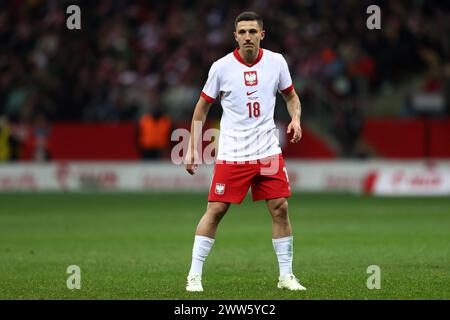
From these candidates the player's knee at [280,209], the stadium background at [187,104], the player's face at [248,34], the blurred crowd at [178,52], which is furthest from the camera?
the blurred crowd at [178,52]

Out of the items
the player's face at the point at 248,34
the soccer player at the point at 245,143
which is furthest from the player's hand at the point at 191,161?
the player's face at the point at 248,34

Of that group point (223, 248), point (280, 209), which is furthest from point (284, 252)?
point (223, 248)

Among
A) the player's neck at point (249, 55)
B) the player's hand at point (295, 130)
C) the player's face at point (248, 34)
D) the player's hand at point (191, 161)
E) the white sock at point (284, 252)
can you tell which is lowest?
the white sock at point (284, 252)

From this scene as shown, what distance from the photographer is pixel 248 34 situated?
9.58 m

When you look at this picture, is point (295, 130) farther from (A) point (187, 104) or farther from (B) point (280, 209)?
(A) point (187, 104)

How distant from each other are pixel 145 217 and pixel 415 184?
8427mm

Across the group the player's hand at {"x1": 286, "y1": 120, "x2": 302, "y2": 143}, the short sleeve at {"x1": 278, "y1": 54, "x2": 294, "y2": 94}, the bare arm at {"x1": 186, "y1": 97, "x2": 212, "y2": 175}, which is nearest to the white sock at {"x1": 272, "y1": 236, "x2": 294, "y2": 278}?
the player's hand at {"x1": 286, "y1": 120, "x2": 302, "y2": 143}

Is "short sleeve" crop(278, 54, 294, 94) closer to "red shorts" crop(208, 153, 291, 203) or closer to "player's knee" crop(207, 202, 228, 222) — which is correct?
"red shorts" crop(208, 153, 291, 203)

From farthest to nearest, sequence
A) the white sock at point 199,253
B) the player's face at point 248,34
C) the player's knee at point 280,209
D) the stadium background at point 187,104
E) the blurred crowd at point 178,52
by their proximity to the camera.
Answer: the blurred crowd at point 178,52 → the stadium background at point 187,104 → the player's knee at point 280,209 → the white sock at point 199,253 → the player's face at point 248,34

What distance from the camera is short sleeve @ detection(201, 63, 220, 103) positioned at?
973 cm

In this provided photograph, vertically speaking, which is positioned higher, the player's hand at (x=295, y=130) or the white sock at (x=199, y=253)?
the player's hand at (x=295, y=130)

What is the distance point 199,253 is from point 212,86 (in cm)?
154

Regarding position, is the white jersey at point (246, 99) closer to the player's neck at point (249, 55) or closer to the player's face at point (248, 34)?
the player's neck at point (249, 55)

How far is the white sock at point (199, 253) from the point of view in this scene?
31.7 ft
